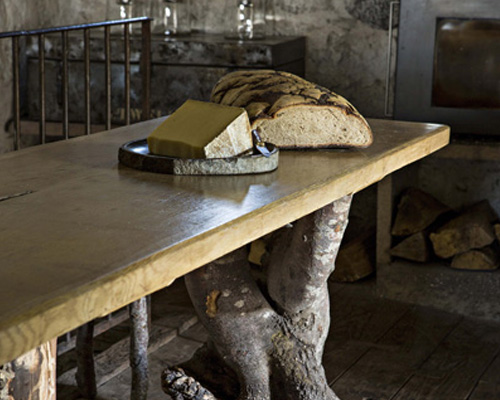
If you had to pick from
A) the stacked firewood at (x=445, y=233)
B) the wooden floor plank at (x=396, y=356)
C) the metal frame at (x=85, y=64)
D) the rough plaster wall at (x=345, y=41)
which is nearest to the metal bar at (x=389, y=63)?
the rough plaster wall at (x=345, y=41)

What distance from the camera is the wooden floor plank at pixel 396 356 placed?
2839mm

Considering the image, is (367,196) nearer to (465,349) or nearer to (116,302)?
(465,349)

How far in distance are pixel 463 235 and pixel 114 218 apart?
2510 millimetres

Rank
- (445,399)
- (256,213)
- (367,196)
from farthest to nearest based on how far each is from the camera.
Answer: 1. (367,196)
2. (445,399)
3. (256,213)

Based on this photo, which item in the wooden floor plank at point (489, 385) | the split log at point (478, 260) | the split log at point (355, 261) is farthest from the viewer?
the split log at point (355, 261)

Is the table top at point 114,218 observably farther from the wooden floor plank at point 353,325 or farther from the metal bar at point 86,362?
the wooden floor plank at point 353,325

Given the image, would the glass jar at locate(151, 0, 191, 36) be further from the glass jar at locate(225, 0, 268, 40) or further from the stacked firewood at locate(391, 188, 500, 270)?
the stacked firewood at locate(391, 188, 500, 270)

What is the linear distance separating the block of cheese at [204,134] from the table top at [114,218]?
68 millimetres

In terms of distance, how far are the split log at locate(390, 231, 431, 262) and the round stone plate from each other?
82.0 inches

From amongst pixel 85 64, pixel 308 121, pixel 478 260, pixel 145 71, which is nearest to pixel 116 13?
pixel 145 71

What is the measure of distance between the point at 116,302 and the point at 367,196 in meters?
3.07

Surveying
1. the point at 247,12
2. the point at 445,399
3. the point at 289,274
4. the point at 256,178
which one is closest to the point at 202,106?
the point at 256,178

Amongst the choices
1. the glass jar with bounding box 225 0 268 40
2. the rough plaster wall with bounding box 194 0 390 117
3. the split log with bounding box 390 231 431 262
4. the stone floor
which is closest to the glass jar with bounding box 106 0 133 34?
the glass jar with bounding box 225 0 268 40

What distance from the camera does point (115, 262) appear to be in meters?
1.09
